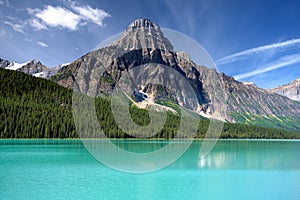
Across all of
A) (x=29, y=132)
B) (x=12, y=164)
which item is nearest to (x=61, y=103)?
(x=29, y=132)

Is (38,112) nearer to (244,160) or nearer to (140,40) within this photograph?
(244,160)

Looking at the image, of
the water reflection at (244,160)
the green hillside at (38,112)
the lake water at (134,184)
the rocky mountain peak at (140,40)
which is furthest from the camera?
the green hillside at (38,112)

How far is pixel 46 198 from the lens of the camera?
22.2 metres

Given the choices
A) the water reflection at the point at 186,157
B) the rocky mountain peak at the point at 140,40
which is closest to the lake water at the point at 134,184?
the water reflection at the point at 186,157

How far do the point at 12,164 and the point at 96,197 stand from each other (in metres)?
18.6

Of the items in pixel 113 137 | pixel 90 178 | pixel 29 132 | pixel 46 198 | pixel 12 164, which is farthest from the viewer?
pixel 113 137

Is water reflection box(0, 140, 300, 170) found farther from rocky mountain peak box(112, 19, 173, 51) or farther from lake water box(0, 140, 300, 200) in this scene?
rocky mountain peak box(112, 19, 173, 51)

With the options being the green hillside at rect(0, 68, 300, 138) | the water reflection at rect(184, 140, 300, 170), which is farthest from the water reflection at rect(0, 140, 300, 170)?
the green hillside at rect(0, 68, 300, 138)

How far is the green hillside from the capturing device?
10275cm

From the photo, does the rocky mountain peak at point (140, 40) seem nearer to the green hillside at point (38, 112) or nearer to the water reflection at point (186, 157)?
the water reflection at point (186, 157)

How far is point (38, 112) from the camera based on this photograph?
119 m

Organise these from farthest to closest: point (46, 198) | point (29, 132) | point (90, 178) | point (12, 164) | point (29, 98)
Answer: point (29, 98), point (29, 132), point (12, 164), point (90, 178), point (46, 198)

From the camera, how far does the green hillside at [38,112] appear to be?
10275 centimetres

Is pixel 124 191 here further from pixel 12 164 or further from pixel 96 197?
pixel 12 164
